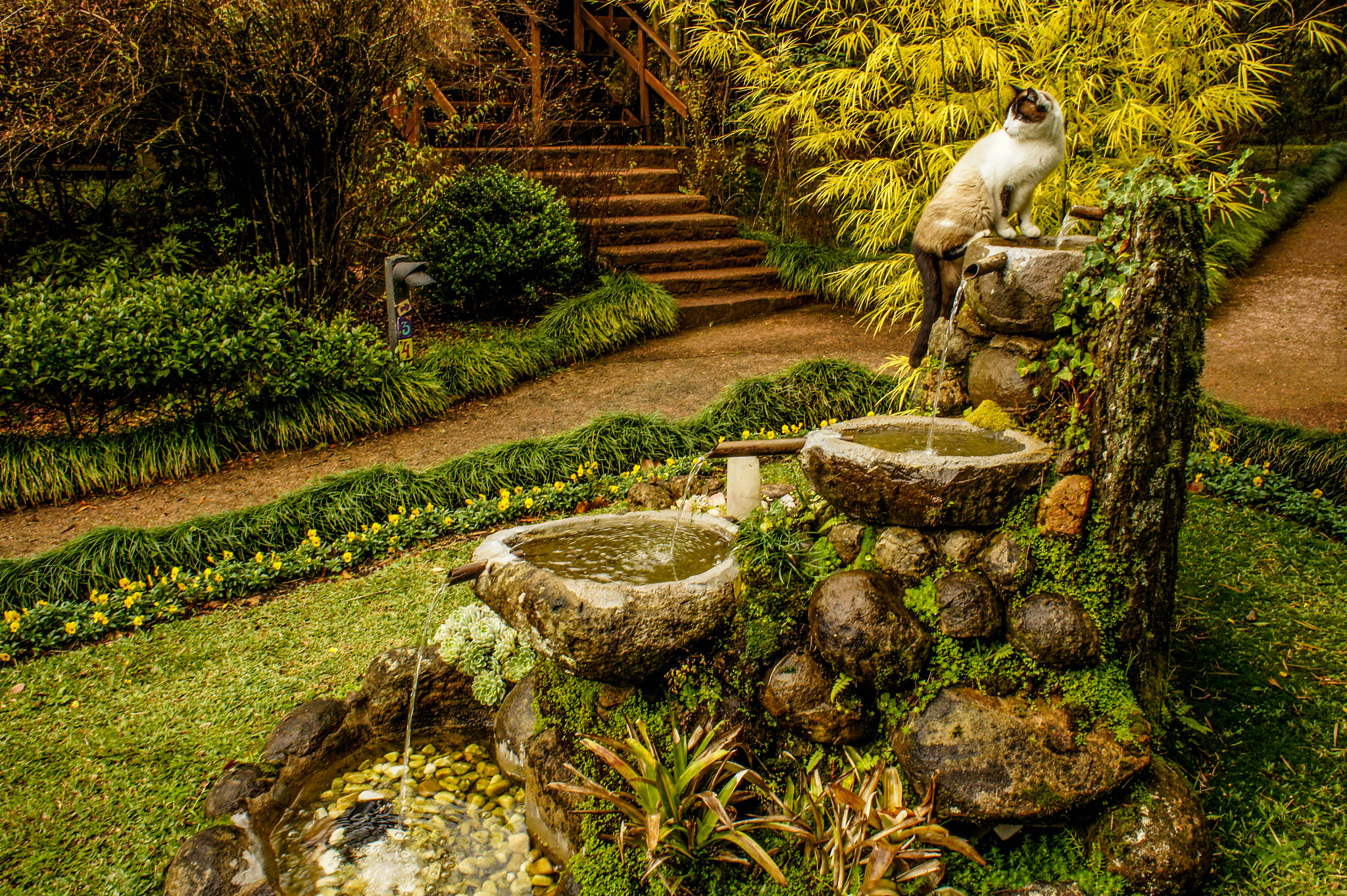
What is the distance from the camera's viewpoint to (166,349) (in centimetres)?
587

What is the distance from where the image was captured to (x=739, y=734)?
2.88 metres

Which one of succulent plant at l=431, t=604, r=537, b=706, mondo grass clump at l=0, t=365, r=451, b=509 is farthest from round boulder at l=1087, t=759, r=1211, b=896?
mondo grass clump at l=0, t=365, r=451, b=509

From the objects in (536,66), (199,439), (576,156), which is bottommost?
(199,439)

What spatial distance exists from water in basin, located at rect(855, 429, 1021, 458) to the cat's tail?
2.85ft

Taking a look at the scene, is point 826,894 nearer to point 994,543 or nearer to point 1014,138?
point 994,543

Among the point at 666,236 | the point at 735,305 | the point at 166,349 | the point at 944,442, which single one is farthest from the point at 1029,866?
the point at 666,236

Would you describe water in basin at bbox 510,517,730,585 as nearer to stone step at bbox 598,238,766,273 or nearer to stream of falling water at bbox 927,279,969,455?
stream of falling water at bbox 927,279,969,455

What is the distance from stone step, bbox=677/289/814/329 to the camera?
369 inches

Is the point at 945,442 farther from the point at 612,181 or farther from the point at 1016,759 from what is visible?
the point at 612,181

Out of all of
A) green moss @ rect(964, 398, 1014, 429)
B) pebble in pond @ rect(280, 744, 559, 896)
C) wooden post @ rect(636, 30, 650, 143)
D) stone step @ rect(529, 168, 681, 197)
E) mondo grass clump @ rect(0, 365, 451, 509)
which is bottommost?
pebble in pond @ rect(280, 744, 559, 896)

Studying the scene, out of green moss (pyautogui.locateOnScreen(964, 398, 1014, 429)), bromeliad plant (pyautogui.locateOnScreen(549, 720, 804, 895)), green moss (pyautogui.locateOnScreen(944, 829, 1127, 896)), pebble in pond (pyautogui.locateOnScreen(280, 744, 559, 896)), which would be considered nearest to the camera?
green moss (pyautogui.locateOnScreen(944, 829, 1127, 896))

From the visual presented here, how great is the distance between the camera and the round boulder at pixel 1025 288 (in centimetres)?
295

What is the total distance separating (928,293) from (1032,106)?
1.03 m

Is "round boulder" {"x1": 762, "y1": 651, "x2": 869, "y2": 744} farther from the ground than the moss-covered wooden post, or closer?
closer
